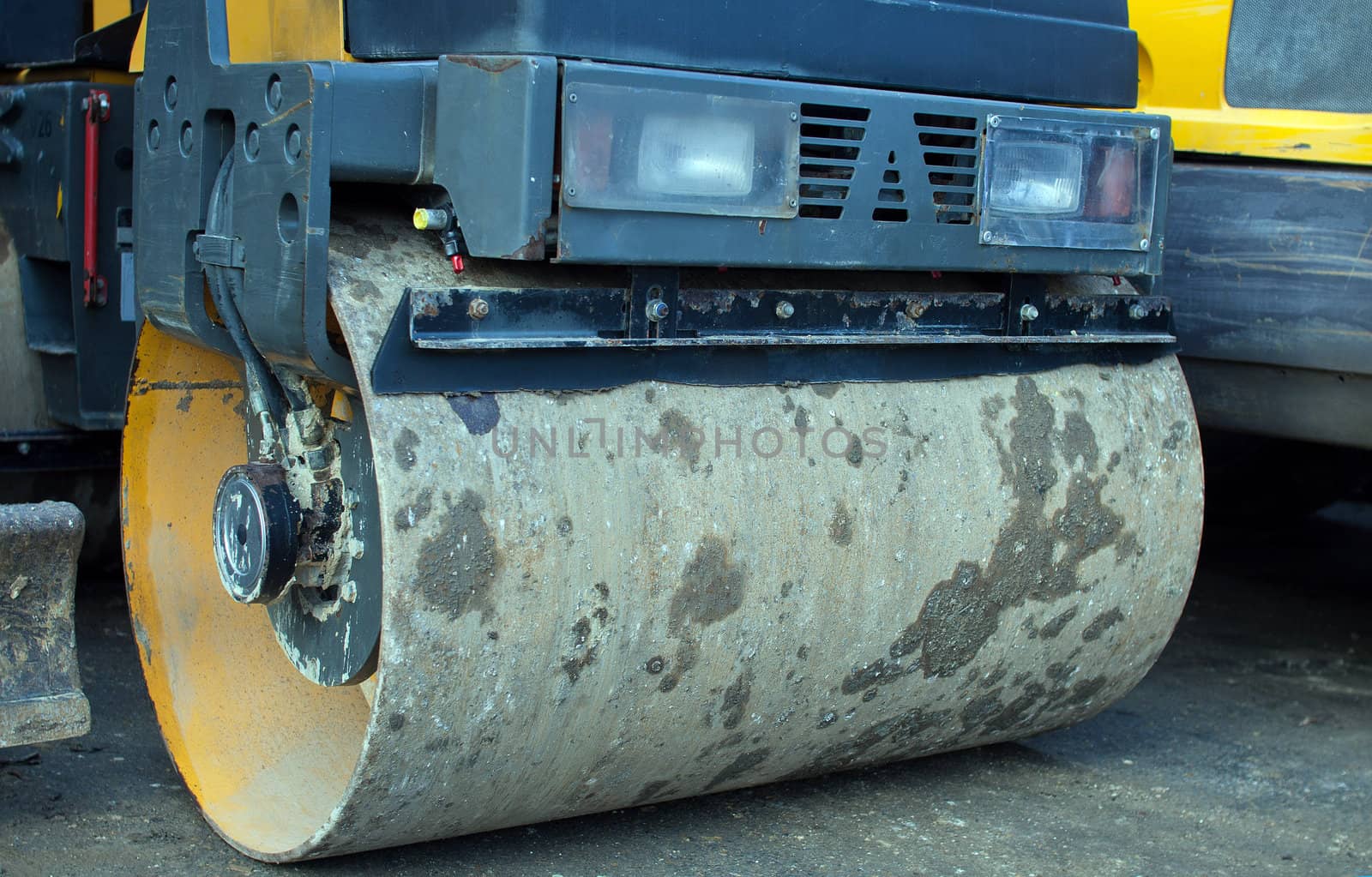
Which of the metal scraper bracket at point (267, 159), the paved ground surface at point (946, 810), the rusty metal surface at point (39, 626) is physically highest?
the metal scraper bracket at point (267, 159)

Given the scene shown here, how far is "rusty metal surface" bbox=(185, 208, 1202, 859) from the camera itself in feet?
6.39

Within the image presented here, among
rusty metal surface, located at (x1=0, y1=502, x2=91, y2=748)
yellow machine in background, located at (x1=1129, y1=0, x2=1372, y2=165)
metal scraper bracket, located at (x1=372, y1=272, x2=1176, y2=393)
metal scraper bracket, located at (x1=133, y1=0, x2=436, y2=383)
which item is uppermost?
yellow machine in background, located at (x1=1129, y1=0, x2=1372, y2=165)

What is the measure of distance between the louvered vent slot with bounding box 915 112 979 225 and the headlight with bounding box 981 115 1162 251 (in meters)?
0.02

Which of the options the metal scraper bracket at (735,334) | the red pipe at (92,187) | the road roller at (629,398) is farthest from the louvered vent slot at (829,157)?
the red pipe at (92,187)

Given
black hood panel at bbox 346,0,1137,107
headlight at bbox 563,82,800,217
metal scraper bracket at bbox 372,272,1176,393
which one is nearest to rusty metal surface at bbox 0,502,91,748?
metal scraper bracket at bbox 372,272,1176,393

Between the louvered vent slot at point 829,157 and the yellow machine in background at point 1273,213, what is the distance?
98 centimetres

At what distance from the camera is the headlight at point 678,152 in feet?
6.34

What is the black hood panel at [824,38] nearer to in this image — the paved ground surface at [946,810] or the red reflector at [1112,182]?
the red reflector at [1112,182]

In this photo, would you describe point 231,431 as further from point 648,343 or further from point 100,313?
point 648,343

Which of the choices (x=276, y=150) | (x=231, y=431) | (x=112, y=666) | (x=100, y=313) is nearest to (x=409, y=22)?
(x=276, y=150)

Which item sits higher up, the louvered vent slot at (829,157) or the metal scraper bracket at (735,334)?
the louvered vent slot at (829,157)

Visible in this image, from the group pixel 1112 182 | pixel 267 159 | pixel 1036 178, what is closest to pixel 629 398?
pixel 267 159

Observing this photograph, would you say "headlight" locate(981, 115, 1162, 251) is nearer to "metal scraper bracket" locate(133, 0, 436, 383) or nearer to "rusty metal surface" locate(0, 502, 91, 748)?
"metal scraper bracket" locate(133, 0, 436, 383)

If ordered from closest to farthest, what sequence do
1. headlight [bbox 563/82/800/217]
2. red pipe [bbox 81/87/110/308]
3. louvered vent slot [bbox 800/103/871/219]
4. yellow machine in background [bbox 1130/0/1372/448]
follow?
headlight [bbox 563/82/800/217]
louvered vent slot [bbox 800/103/871/219]
yellow machine in background [bbox 1130/0/1372/448]
red pipe [bbox 81/87/110/308]
